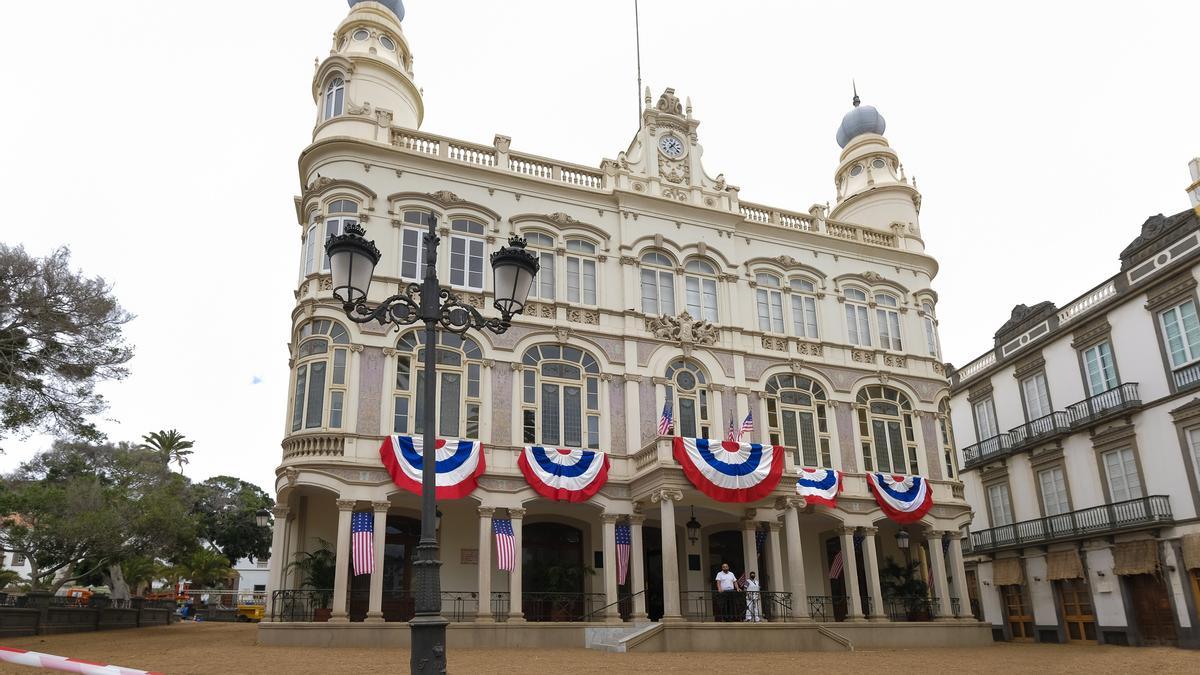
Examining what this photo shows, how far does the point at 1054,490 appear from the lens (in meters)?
30.8

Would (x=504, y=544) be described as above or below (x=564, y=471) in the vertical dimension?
below

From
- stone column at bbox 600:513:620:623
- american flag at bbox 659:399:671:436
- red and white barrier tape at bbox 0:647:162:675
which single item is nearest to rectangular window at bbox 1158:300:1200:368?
american flag at bbox 659:399:671:436

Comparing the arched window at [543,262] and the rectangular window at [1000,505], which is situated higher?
the arched window at [543,262]

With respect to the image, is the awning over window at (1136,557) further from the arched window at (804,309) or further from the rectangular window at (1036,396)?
the arched window at (804,309)

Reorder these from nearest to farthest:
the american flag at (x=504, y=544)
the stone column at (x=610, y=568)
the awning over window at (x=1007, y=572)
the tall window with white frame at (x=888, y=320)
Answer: the american flag at (x=504, y=544) → the stone column at (x=610, y=568) → the tall window with white frame at (x=888, y=320) → the awning over window at (x=1007, y=572)

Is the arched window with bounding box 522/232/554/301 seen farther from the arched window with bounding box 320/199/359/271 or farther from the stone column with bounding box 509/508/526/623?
the stone column with bounding box 509/508/526/623

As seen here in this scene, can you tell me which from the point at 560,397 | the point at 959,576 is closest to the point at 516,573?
the point at 560,397

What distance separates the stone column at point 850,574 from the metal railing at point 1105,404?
32.5 ft

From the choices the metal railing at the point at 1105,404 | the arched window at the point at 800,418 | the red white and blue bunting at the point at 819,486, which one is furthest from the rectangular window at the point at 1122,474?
the red white and blue bunting at the point at 819,486

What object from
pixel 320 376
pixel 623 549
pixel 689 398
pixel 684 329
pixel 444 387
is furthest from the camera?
pixel 684 329

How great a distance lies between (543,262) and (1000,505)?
71.9 ft

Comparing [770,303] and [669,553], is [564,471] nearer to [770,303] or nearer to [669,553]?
[669,553]

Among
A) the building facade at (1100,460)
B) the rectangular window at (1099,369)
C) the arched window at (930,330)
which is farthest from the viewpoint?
the arched window at (930,330)

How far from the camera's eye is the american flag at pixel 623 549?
22.4 meters
